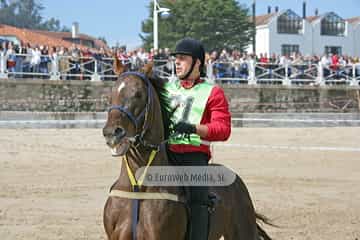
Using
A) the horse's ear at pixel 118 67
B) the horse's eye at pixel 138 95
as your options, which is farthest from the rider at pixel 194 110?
the horse's eye at pixel 138 95

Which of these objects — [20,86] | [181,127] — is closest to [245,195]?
[181,127]

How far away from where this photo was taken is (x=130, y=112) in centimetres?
482

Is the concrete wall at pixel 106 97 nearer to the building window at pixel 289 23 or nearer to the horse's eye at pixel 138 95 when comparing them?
the horse's eye at pixel 138 95

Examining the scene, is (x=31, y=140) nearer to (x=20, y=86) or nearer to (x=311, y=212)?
(x=20, y=86)

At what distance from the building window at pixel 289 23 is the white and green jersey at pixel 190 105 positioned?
250 ft

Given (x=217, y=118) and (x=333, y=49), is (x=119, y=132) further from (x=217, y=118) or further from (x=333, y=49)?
(x=333, y=49)

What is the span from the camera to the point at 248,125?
2592 cm

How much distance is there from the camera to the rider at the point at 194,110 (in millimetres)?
5480

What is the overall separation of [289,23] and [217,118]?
78050 mm

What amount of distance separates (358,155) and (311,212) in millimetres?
8838

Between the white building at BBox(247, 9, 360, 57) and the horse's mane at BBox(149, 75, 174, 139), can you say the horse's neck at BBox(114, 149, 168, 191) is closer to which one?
the horse's mane at BBox(149, 75, 174, 139)

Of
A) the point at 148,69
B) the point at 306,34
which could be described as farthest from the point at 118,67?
the point at 306,34

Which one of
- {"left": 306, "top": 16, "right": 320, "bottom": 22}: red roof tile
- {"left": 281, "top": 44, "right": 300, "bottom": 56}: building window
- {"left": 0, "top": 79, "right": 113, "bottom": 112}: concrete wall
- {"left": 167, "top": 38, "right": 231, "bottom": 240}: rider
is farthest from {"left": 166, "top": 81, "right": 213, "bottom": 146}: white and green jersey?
{"left": 306, "top": 16, "right": 320, "bottom": 22}: red roof tile

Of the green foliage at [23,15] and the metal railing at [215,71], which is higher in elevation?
the green foliage at [23,15]
